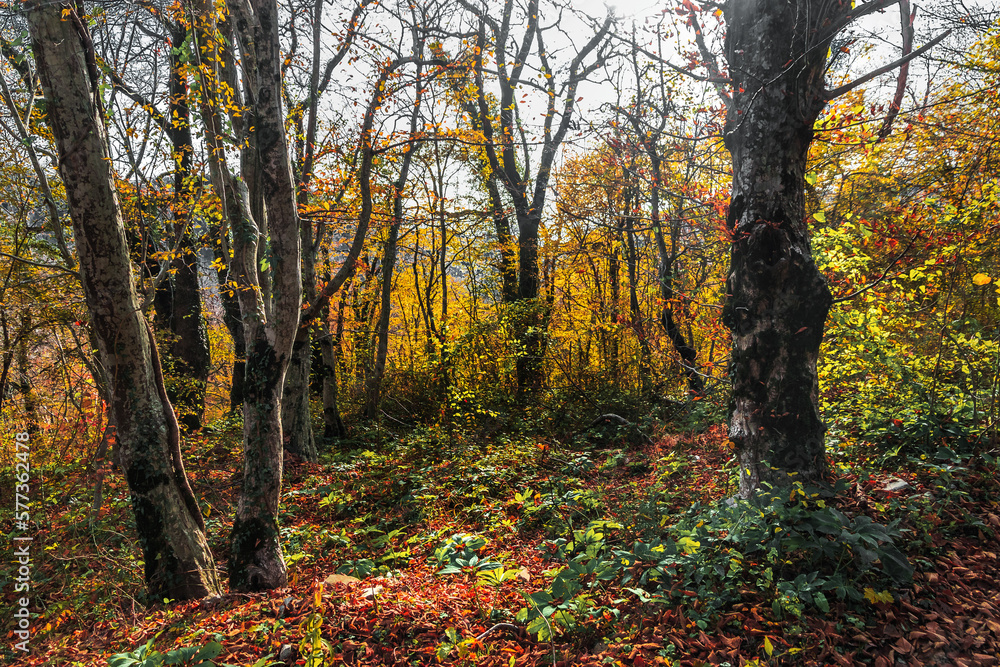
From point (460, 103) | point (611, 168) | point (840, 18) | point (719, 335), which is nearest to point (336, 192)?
point (460, 103)

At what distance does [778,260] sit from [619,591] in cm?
248

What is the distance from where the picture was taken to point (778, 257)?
11.3 feet

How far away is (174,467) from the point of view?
3.28 m

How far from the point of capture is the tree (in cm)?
341

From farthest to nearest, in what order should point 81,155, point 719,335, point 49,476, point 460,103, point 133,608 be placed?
point 460,103
point 719,335
point 49,476
point 133,608
point 81,155

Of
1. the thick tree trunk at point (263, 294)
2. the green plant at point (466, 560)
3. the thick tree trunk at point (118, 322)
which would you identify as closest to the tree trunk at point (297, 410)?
the thick tree trunk at point (263, 294)

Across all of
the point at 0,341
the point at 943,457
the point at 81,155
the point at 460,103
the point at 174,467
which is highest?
the point at 460,103

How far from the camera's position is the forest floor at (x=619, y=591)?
7.73ft

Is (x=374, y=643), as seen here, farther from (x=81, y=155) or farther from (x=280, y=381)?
(x=81, y=155)

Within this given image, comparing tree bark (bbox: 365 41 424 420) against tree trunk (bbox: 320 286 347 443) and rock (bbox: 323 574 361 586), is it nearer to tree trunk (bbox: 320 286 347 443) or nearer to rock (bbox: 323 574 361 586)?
tree trunk (bbox: 320 286 347 443)

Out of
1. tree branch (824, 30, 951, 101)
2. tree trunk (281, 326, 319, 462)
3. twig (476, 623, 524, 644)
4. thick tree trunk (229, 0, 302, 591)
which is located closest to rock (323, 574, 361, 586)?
thick tree trunk (229, 0, 302, 591)

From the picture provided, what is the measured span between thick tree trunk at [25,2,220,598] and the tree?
3.94 m

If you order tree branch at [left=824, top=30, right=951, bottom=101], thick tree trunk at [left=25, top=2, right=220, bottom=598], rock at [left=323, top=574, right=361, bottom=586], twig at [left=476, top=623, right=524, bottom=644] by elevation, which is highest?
tree branch at [left=824, top=30, right=951, bottom=101]

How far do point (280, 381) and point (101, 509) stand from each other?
3.39m
